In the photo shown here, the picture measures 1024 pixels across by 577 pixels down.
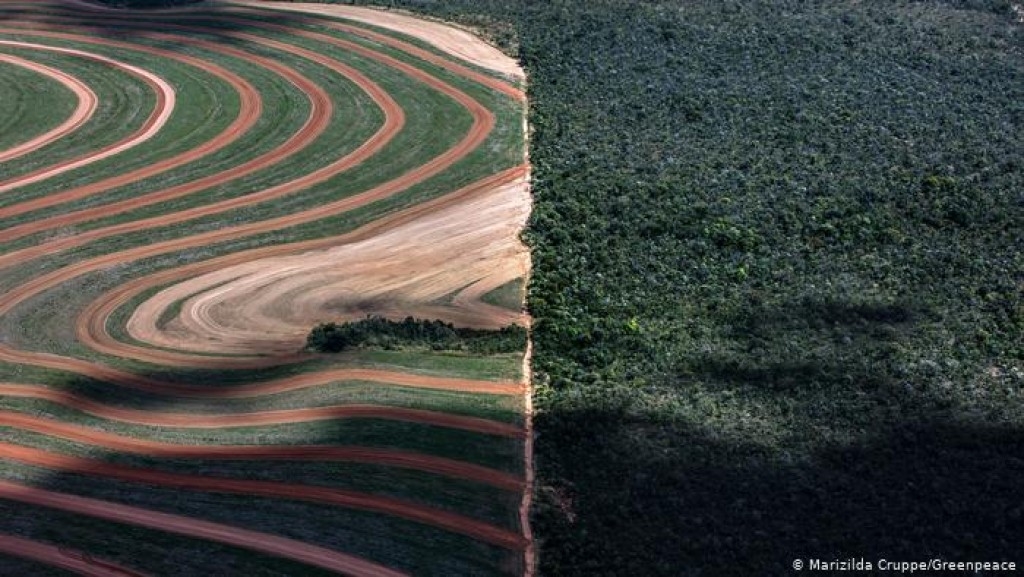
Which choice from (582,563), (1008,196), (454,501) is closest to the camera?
(582,563)

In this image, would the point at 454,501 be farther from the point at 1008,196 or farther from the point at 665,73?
the point at 665,73

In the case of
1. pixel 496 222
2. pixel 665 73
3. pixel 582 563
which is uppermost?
pixel 665 73

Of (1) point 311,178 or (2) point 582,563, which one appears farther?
(1) point 311,178

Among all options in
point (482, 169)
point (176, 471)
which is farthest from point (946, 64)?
point (176, 471)

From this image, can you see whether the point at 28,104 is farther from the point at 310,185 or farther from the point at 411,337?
the point at 411,337

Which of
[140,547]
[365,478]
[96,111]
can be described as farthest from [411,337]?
[96,111]
